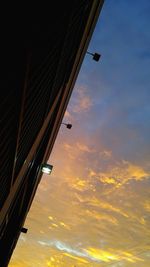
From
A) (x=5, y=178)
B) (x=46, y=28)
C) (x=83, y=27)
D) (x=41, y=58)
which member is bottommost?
(x=5, y=178)

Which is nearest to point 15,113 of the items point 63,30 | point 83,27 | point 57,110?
point 63,30

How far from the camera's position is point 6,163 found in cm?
373

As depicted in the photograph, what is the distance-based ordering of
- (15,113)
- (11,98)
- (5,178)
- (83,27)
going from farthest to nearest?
(83,27) → (5,178) → (15,113) → (11,98)

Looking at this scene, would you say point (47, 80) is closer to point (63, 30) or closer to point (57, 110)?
point (63, 30)

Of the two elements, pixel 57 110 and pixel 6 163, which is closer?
pixel 6 163

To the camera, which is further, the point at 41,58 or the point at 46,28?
the point at 41,58

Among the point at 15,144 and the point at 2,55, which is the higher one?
the point at 2,55

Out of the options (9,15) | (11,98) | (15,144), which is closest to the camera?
(9,15)

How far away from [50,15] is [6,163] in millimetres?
1905

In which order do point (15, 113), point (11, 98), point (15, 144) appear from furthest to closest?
1. point (15, 144)
2. point (15, 113)
3. point (11, 98)

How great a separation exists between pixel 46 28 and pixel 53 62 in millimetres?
1417

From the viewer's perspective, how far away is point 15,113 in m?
3.04

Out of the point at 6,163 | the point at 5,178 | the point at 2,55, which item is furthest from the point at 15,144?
the point at 2,55

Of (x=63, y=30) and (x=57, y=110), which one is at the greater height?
(x=63, y=30)
